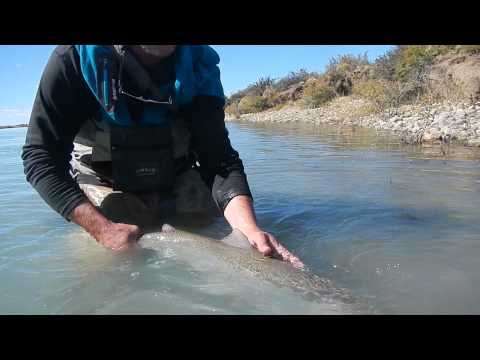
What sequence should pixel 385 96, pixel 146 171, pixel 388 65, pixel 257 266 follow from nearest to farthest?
pixel 257 266 < pixel 146 171 < pixel 385 96 < pixel 388 65

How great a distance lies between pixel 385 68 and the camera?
2411 centimetres

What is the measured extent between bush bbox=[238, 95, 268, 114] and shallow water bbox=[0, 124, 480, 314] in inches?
1272

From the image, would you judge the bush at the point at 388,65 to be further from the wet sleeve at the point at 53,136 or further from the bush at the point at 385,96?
the wet sleeve at the point at 53,136

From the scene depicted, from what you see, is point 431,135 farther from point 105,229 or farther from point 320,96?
point 320,96

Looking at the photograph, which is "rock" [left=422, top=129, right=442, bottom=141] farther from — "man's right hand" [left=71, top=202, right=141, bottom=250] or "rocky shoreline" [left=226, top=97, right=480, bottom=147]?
"man's right hand" [left=71, top=202, right=141, bottom=250]

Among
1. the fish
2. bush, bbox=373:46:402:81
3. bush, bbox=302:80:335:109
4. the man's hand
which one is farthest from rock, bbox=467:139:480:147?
bush, bbox=302:80:335:109

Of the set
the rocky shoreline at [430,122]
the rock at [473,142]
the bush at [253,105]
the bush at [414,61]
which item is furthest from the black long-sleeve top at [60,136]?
the bush at [253,105]

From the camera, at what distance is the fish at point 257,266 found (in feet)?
5.82

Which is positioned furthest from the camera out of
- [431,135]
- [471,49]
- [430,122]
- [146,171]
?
[471,49]

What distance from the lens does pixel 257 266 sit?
80.8 inches

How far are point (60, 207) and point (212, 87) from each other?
1263 mm

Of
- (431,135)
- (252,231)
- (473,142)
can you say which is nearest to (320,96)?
(431,135)

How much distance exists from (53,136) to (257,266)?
1.51 meters
